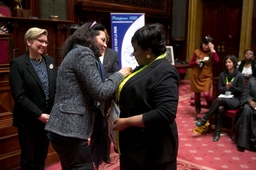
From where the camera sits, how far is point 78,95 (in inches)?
57.5

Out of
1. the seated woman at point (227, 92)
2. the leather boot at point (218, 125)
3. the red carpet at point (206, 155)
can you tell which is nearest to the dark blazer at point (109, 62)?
the red carpet at point (206, 155)

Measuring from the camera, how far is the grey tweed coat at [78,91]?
141 centimetres

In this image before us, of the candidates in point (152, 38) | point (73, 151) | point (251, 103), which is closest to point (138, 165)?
point (73, 151)

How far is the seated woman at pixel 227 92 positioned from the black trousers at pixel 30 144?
2482 mm

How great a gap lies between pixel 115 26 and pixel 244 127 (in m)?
2.26

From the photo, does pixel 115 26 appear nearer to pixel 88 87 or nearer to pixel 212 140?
pixel 212 140

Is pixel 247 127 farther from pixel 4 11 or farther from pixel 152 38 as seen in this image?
pixel 4 11

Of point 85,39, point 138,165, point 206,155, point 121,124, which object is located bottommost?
point 206,155

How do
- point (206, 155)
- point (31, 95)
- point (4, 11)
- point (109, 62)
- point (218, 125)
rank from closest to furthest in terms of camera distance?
point (31, 95) → point (109, 62) → point (206, 155) → point (218, 125) → point (4, 11)

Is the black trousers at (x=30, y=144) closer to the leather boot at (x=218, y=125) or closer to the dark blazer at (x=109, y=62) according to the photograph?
the dark blazer at (x=109, y=62)

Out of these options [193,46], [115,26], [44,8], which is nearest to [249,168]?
[115,26]

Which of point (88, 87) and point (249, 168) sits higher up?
point (88, 87)

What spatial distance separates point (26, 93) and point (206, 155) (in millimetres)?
2279

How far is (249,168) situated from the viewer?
2.98 m
